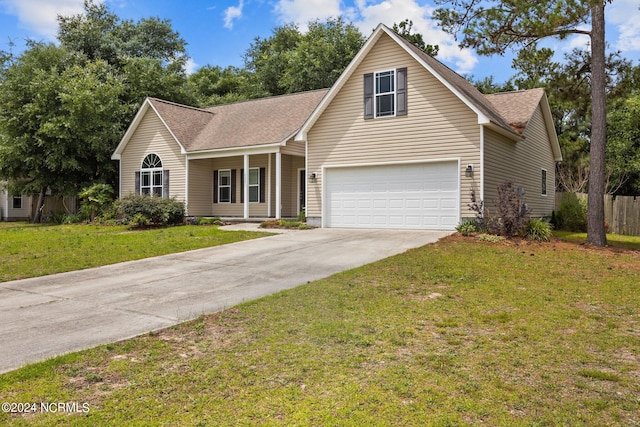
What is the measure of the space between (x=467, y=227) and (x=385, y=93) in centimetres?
550

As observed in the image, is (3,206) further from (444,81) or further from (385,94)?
→ (444,81)

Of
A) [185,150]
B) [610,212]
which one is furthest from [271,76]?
[610,212]

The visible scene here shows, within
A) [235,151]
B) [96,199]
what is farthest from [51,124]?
[235,151]

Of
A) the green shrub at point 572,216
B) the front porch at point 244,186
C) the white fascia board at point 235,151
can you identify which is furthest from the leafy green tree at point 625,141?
the white fascia board at point 235,151

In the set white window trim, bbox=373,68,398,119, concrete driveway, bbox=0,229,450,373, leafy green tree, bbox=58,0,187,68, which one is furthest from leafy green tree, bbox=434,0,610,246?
leafy green tree, bbox=58,0,187,68

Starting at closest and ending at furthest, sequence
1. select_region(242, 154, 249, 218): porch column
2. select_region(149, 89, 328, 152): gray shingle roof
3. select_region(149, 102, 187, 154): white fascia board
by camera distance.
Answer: select_region(242, 154, 249, 218): porch column → select_region(149, 89, 328, 152): gray shingle roof → select_region(149, 102, 187, 154): white fascia board

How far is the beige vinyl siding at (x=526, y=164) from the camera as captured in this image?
1501 centimetres

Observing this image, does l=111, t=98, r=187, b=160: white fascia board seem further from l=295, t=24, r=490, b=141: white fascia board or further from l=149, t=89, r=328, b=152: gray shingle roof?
l=295, t=24, r=490, b=141: white fascia board

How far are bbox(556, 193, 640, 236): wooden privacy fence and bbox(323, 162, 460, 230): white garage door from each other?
10.4m

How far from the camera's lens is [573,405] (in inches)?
134

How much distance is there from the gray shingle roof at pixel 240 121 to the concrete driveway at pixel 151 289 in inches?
324

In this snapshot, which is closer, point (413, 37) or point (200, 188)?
point (200, 188)

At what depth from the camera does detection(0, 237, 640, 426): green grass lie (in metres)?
3.33

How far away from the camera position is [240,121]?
2266 cm
